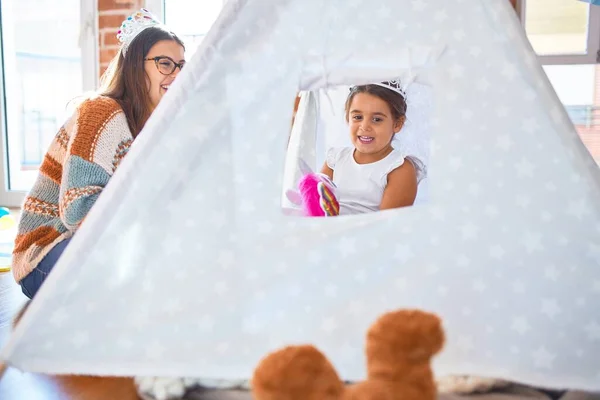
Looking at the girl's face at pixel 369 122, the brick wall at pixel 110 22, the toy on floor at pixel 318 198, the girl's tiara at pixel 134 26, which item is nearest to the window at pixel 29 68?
the brick wall at pixel 110 22

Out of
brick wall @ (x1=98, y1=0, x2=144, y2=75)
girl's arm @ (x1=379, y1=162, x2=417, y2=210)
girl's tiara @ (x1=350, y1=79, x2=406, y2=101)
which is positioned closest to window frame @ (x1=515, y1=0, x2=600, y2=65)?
girl's tiara @ (x1=350, y1=79, x2=406, y2=101)

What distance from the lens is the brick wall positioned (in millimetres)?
2627

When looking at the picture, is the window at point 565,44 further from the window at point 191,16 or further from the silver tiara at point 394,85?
the window at point 191,16

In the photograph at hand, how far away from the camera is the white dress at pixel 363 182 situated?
5.08 ft

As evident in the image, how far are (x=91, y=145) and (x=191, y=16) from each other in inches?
62.5

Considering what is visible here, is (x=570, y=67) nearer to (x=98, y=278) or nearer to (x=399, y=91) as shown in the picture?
(x=399, y=91)

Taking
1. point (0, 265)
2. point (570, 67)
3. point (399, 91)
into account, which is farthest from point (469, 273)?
point (570, 67)

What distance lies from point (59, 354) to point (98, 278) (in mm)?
141

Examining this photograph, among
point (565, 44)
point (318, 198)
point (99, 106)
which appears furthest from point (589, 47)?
point (99, 106)

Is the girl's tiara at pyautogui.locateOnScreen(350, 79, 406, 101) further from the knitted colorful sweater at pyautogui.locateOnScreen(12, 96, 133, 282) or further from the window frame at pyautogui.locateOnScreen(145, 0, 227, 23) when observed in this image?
the window frame at pyautogui.locateOnScreen(145, 0, 227, 23)

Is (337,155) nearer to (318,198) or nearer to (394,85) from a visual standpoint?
(394,85)

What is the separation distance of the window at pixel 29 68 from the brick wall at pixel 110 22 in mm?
219

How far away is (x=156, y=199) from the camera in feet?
3.05

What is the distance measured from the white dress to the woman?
55cm
